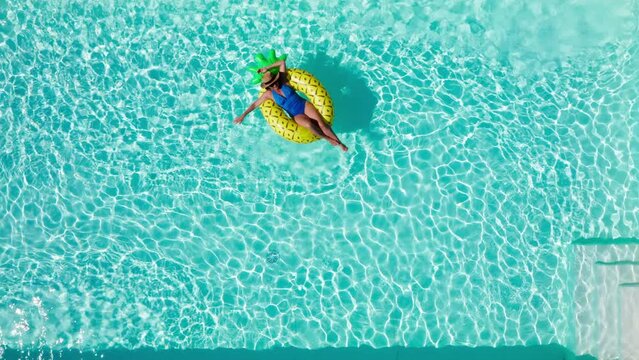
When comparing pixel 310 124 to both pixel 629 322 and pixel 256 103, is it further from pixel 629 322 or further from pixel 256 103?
pixel 629 322

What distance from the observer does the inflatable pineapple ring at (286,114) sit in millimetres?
5703

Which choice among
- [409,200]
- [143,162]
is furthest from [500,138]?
[143,162]

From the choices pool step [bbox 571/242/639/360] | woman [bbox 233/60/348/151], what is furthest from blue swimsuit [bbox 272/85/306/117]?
pool step [bbox 571/242/639/360]

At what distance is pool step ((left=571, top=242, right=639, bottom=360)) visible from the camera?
570 cm

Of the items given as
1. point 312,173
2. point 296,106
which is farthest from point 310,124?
point 312,173

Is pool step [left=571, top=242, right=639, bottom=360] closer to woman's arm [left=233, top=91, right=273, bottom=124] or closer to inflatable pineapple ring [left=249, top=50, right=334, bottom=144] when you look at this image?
inflatable pineapple ring [left=249, top=50, right=334, bottom=144]

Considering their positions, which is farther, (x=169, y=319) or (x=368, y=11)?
(x=368, y=11)

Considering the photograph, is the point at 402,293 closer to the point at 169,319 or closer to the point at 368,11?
the point at 169,319

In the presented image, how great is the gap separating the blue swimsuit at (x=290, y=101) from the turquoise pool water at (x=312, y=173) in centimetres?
75

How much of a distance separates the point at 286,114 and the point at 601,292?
350cm

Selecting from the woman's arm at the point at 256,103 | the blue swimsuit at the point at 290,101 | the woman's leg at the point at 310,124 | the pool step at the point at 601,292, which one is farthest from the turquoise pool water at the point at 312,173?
the blue swimsuit at the point at 290,101

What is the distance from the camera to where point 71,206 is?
6.25 m

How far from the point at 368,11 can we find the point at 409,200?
2.12 meters

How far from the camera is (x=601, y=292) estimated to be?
5.79 m
